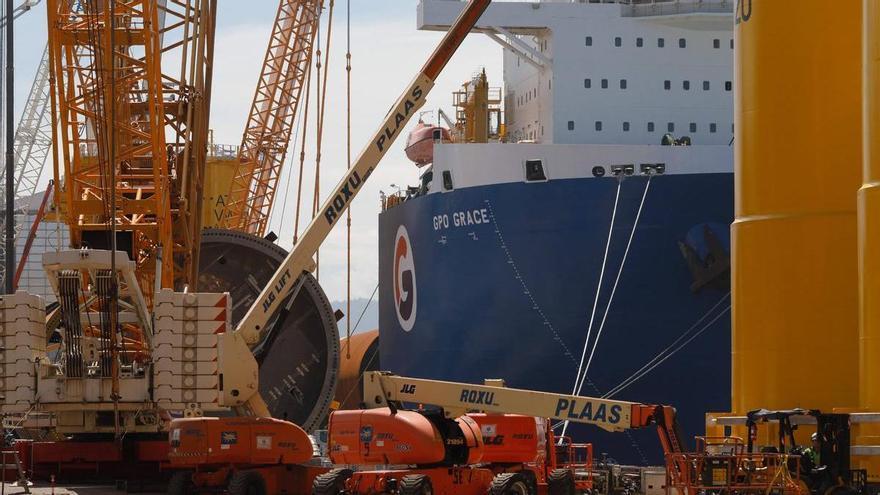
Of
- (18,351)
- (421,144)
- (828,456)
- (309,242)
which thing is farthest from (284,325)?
(828,456)

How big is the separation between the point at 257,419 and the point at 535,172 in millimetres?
14592

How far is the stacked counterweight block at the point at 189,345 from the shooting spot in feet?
81.7

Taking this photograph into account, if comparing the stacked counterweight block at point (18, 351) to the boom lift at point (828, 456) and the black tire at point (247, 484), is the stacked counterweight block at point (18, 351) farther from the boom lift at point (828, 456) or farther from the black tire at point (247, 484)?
the boom lift at point (828, 456)

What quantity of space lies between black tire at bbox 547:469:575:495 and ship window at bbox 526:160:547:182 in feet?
46.5

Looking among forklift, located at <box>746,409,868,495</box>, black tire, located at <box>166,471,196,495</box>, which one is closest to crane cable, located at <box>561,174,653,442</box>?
black tire, located at <box>166,471,196,495</box>

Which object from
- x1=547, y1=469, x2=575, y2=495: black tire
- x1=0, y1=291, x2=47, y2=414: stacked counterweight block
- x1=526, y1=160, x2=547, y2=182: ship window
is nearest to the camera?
x1=547, y1=469, x2=575, y2=495: black tire

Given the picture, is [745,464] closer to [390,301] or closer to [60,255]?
[60,255]

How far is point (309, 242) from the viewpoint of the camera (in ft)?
89.9

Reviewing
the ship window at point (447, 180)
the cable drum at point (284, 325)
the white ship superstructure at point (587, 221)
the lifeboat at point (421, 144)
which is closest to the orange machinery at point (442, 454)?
the cable drum at point (284, 325)

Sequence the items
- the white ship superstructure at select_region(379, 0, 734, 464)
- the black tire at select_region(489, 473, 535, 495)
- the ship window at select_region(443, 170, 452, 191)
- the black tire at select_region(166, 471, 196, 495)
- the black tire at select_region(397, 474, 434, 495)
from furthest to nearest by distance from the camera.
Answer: the ship window at select_region(443, 170, 452, 191) < the white ship superstructure at select_region(379, 0, 734, 464) < the black tire at select_region(166, 471, 196, 495) < the black tire at select_region(489, 473, 535, 495) < the black tire at select_region(397, 474, 434, 495)

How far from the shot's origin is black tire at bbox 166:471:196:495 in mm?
24375

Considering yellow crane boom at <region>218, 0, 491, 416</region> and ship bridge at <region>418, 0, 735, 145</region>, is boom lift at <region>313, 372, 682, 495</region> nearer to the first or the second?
yellow crane boom at <region>218, 0, 491, 416</region>

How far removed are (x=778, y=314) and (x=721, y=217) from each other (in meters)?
14.6

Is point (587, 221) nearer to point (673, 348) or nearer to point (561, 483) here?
point (673, 348)
